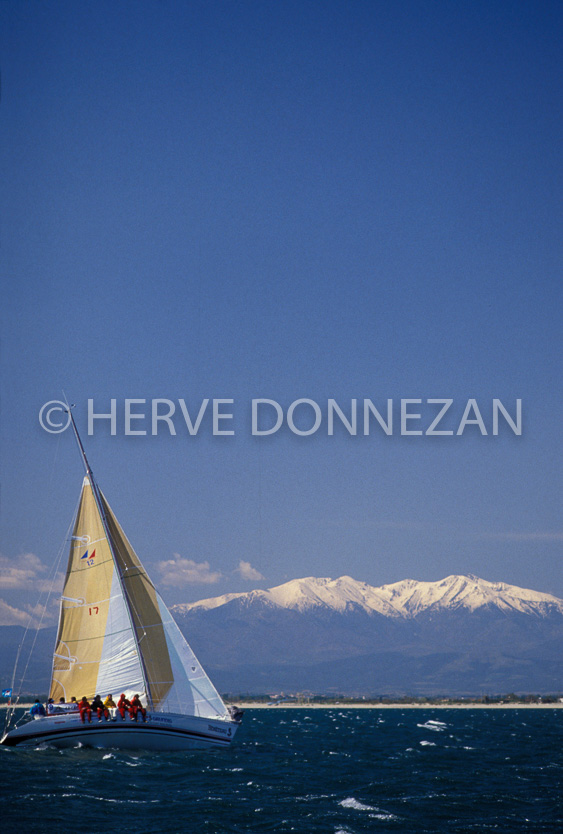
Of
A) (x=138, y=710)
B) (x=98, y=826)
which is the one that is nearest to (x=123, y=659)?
(x=138, y=710)

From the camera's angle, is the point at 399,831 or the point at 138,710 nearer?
the point at 399,831

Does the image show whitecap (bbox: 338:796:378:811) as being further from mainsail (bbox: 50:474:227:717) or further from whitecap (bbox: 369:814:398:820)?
mainsail (bbox: 50:474:227:717)

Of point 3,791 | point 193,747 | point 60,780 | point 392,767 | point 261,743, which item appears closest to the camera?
point 3,791

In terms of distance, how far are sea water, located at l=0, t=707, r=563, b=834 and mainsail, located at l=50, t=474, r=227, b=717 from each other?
3460 mm

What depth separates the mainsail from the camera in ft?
152

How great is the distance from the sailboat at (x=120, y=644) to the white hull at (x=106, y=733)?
0.08 metres

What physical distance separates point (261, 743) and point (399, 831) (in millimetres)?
33824

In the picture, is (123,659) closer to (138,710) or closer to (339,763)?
(138,710)

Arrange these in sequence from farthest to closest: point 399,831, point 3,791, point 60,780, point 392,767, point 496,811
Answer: point 392,767, point 60,780, point 3,791, point 496,811, point 399,831

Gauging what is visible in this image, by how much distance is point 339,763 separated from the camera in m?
43.9

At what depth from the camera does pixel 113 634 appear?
46281mm

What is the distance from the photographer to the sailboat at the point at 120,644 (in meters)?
45.8

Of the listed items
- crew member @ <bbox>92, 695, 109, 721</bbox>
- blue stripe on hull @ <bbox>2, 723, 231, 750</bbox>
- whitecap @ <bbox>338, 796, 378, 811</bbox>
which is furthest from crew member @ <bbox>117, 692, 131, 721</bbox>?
whitecap @ <bbox>338, 796, 378, 811</bbox>

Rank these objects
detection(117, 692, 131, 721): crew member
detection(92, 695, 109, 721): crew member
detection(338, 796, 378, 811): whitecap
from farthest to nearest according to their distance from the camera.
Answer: detection(117, 692, 131, 721): crew member, detection(92, 695, 109, 721): crew member, detection(338, 796, 378, 811): whitecap
